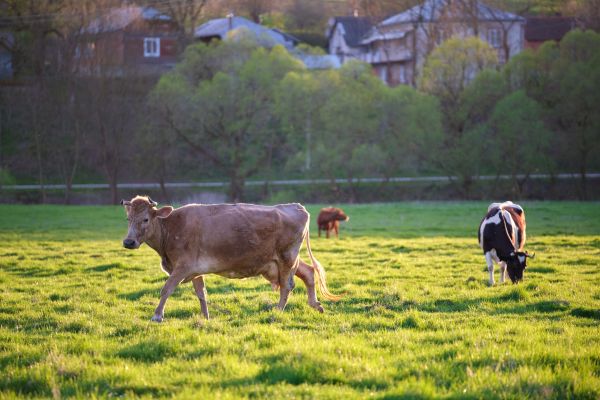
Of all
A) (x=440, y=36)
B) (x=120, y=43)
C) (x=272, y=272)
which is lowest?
(x=272, y=272)

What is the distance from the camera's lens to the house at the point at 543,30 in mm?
80000

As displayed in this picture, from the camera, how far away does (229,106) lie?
167ft

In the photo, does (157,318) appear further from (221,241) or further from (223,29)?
(223,29)

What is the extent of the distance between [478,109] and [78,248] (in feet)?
122

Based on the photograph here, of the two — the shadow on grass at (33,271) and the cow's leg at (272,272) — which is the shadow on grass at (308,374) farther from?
the shadow on grass at (33,271)

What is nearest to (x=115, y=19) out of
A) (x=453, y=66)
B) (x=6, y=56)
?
(x=6, y=56)

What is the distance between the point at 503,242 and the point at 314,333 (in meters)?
7.23

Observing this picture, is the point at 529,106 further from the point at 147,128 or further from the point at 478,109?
the point at 147,128

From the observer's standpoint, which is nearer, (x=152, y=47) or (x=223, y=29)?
(x=152, y=47)

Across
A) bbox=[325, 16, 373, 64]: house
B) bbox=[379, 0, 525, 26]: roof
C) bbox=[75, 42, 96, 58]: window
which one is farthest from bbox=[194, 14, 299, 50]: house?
bbox=[75, 42, 96, 58]: window

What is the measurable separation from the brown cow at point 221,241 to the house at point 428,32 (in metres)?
55.5

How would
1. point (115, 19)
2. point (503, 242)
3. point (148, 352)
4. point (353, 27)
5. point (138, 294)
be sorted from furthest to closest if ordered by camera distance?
point (353, 27) → point (115, 19) → point (503, 242) → point (138, 294) → point (148, 352)

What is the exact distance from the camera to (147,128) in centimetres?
5194

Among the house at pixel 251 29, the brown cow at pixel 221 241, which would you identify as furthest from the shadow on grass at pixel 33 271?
the house at pixel 251 29
